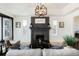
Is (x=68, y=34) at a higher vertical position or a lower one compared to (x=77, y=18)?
lower

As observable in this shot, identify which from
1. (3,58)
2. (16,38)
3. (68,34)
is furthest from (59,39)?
(3,58)

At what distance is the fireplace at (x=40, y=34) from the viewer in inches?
142

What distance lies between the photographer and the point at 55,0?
263 centimetres

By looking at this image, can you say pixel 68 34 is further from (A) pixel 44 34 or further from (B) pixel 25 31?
(B) pixel 25 31

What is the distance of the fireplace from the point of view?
360 centimetres

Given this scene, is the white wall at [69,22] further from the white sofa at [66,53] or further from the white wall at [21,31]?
the white wall at [21,31]

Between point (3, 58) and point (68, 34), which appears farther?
point (68, 34)

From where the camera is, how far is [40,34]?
3.84 meters

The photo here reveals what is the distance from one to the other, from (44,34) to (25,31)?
53 cm

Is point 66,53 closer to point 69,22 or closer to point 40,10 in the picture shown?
point 69,22

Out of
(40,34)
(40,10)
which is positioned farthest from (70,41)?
(40,10)

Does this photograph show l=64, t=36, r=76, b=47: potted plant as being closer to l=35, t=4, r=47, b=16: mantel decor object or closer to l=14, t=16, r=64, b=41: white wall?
l=14, t=16, r=64, b=41: white wall

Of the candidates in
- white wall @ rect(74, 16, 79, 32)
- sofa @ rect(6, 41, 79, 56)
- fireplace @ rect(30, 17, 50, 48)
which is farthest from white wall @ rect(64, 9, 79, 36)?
fireplace @ rect(30, 17, 50, 48)

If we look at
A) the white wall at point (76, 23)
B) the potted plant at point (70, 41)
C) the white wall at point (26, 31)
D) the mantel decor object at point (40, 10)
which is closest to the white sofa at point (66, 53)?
the potted plant at point (70, 41)
